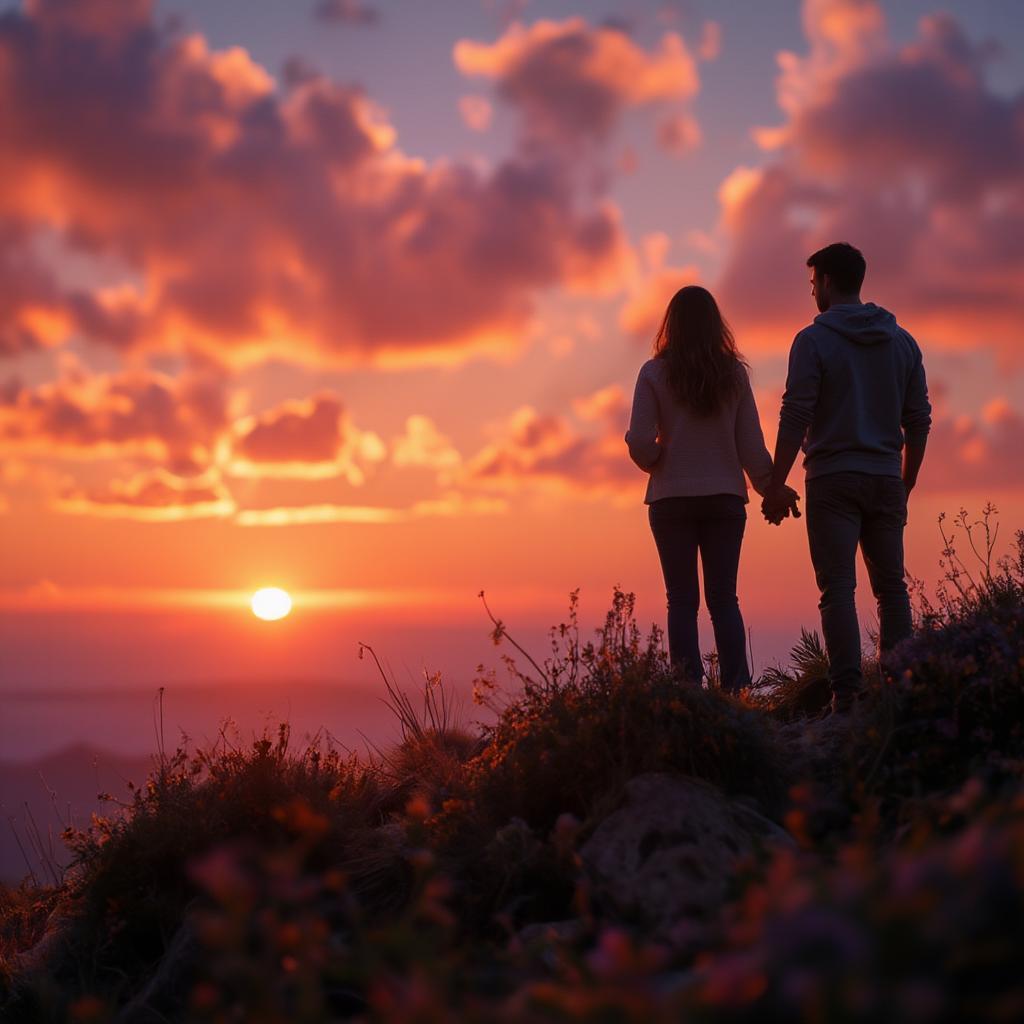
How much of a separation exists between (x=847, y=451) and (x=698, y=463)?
3.00 ft

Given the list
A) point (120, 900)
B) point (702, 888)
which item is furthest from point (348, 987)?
point (120, 900)

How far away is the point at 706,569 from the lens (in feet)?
23.1

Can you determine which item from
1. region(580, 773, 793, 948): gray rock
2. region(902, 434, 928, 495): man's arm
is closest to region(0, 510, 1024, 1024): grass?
region(580, 773, 793, 948): gray rock

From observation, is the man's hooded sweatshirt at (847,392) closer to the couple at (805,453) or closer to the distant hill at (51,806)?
the couple at (805,453)

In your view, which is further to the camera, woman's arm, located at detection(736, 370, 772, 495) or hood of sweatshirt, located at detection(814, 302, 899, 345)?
woman's arm, located at detection(736, 370, 772, 495)

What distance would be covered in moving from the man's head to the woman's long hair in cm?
69

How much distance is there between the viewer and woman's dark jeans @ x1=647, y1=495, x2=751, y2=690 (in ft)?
22.9

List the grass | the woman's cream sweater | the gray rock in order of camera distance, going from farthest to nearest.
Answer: the woman's cream sweater
the gray rock
the grass

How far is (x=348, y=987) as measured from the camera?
4445 mm

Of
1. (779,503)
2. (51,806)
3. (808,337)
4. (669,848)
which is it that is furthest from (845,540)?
(51,806)

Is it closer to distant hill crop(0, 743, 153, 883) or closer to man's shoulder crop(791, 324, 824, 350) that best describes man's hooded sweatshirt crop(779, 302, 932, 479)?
man's shoulder crop(791, 324, 824, 350)

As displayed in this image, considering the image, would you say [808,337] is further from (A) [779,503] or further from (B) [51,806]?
(B) [51,806]

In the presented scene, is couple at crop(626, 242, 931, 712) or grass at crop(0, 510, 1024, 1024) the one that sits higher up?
→ couple at crop(626, 242, 931, 712)

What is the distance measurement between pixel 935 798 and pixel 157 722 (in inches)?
199
